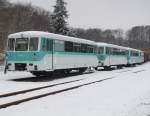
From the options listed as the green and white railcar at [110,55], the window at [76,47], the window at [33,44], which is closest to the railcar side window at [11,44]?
the window at [33,44]

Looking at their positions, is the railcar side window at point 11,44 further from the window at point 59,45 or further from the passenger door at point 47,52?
the window at point 59,45

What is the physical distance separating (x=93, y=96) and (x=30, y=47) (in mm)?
8176

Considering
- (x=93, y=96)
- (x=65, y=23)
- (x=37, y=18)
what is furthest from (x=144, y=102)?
(x=37, y=18)

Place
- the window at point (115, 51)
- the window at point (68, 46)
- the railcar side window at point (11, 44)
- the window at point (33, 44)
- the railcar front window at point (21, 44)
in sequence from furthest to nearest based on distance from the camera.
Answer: the window at point (115, 51)
the window at point (68, 46)
the railcar side window at point (11, 44)
the railcar front window at point (21, 44)
the window at point (33, 44)

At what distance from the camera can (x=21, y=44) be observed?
20.5 meters

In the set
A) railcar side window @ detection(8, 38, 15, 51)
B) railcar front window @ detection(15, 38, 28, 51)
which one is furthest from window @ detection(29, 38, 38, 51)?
railcar side window @ detection(8, 38, 15, 51)

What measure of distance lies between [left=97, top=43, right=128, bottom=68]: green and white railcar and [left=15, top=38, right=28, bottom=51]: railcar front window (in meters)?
13.3

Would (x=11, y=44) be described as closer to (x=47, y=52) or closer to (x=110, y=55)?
(x=47, y=52)

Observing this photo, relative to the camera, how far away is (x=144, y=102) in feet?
37.3

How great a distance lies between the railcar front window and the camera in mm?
20209

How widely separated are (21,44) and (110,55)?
1898 cm

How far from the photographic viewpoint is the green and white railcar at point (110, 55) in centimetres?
3448

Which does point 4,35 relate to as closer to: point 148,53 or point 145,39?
point 148,53

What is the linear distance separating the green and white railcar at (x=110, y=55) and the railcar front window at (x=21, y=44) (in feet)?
43.5
